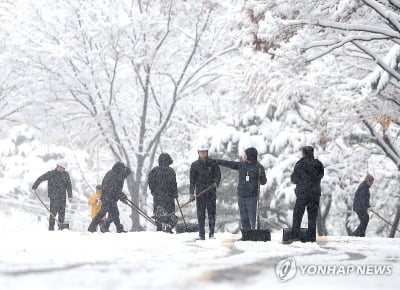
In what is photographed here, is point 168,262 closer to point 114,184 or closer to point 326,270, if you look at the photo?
point 326,270

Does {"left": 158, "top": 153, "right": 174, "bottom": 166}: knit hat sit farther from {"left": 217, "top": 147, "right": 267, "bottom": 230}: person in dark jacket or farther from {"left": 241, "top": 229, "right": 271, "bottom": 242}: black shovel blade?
{"left": 241, "top": 229, "right": 271, "bottom": 242}: black shovel blade

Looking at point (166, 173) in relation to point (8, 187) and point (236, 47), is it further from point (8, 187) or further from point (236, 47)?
point (8, 187)

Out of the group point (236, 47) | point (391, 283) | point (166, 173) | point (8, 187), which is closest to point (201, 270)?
point (391, 283)

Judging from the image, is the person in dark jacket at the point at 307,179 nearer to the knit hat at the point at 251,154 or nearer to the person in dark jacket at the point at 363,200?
the knit hat at the point at 251,154

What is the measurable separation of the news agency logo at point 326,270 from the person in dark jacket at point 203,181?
3.15 meters

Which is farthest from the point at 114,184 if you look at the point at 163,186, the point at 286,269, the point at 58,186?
the point at 286,269

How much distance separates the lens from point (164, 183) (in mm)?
11898

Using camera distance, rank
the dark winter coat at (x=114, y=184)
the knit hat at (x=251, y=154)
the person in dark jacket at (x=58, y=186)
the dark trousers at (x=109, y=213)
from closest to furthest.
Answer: the knit hat at (x=251, y=154), the dark winter coat at (x=114, y=184), the dark trousers at (x=109, y=213), the person in dark jacket at (x=58, y=186)

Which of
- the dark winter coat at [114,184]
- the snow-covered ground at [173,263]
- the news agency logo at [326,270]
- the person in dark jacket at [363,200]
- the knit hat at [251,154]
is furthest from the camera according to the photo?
the person in dark jacket at [363,200]

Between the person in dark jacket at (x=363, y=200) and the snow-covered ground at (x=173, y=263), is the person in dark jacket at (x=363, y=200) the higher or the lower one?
the higher one

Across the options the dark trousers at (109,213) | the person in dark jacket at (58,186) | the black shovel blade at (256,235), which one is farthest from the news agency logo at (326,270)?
the person in dark jacket at (58,186)

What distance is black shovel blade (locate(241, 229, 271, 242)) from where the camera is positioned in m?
10.0

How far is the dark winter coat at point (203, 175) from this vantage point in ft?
33.6

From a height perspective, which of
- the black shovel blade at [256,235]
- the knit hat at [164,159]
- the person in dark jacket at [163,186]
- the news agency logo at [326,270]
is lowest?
the news agency logo at [326,270]
